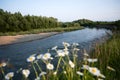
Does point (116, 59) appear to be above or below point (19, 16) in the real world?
below

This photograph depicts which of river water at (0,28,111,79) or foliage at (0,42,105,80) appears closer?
foliage at (0,42,105,80)

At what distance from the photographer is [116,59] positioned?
588cm

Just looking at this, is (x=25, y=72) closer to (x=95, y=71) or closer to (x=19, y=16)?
(x=95, y=71)

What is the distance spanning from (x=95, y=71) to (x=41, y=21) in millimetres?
65907

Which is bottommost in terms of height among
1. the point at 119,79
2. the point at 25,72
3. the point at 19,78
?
the point at 19,78

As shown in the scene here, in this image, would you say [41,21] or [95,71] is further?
[41,21]

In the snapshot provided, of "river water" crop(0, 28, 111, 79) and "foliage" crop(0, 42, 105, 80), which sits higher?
"foliage" crop(0, 42, 105, 80)

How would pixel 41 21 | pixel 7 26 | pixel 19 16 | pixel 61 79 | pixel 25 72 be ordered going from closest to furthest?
pixel 25 72
pixel 61 79
pixel 7 26
pixel 19 16
pixel 41 21

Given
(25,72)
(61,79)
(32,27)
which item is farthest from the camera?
(32,27)

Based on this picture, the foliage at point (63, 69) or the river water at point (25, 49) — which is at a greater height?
the foliage at point (63, 69)

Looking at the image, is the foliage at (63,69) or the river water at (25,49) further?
the river water at (25,49)

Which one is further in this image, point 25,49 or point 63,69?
point 25,49

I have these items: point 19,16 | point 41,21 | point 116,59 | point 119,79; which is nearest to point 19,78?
point 116,59

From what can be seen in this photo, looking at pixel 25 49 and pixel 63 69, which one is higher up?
pixel 63 69
